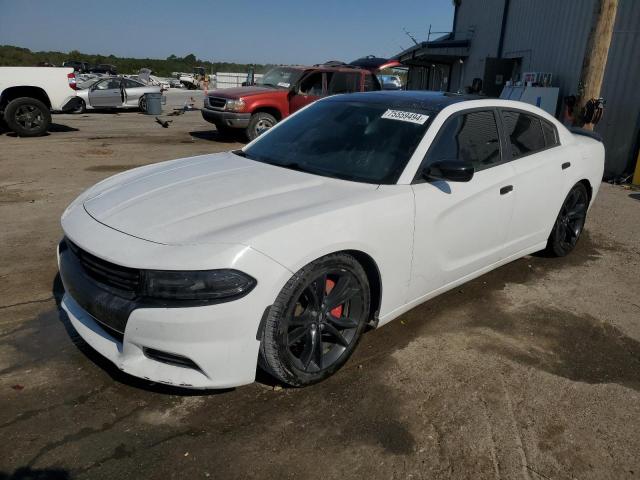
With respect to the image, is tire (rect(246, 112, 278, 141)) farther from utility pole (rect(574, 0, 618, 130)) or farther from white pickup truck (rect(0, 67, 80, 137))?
utility pole (rect(574, 0, 618, 130))

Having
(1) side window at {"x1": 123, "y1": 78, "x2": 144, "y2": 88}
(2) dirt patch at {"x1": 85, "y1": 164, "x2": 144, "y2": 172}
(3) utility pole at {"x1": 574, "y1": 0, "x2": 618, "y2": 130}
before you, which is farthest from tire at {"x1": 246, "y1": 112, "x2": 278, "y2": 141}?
(1) side window at {"x1": 123, "y1": 78, "x2": 144, "y2": 88}

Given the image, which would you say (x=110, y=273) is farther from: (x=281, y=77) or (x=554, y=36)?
(x=554, y=36)

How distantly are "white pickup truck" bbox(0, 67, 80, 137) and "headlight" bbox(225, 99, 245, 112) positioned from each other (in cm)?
391

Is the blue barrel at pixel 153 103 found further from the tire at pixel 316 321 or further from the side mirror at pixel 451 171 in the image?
the tire at pixel 316 321

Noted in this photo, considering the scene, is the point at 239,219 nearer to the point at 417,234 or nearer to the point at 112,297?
the point at 112,297

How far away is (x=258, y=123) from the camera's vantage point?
11.9 metres

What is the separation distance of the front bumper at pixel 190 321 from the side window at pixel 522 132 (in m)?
2.42

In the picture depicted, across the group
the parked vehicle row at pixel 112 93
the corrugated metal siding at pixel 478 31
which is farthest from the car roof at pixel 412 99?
the parked vehicle row at pixel 112 93

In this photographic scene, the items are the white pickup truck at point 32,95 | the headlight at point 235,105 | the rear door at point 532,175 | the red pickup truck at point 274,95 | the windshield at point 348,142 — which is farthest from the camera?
the red pickup truck at point 274,95

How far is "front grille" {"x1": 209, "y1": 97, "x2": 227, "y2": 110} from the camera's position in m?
11.9

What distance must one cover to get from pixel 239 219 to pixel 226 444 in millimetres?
1088

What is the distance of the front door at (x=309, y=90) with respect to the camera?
12.3 metres

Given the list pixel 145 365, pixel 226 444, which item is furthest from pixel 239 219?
pixel 226 444

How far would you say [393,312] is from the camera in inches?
125
